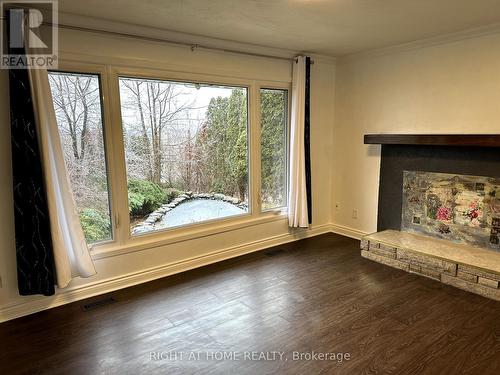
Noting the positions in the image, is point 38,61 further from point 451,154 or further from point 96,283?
point 451,154

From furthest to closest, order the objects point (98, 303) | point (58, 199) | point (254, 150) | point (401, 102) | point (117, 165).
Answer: point (254, 150) → point (401, 102) → point (117, 165) → point (98, 303) → point (58, 199)

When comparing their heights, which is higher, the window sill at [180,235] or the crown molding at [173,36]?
the crown molding at [173,36]

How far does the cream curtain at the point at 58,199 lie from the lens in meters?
2.42

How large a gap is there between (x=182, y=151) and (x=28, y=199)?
56.8 inches

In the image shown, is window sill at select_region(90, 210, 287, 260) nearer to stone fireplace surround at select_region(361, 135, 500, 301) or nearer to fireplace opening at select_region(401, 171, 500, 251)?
stone fireplace surround at select_region(361, 135, 500, 301)

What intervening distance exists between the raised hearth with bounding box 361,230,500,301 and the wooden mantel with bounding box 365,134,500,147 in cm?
103

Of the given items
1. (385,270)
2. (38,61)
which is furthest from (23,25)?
(385,270)

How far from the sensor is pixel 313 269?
3.44m

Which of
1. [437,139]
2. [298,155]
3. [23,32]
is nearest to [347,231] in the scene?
[298,155]

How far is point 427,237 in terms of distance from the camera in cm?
367

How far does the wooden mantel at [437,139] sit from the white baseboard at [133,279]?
4.44 ft

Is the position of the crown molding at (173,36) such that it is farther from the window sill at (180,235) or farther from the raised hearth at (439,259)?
the raised hearth at (439,259)

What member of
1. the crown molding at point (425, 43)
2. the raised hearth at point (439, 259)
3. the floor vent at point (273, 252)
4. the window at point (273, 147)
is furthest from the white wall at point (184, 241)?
the raised hearth at point (439, 259)

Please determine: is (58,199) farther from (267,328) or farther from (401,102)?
(401,102)
